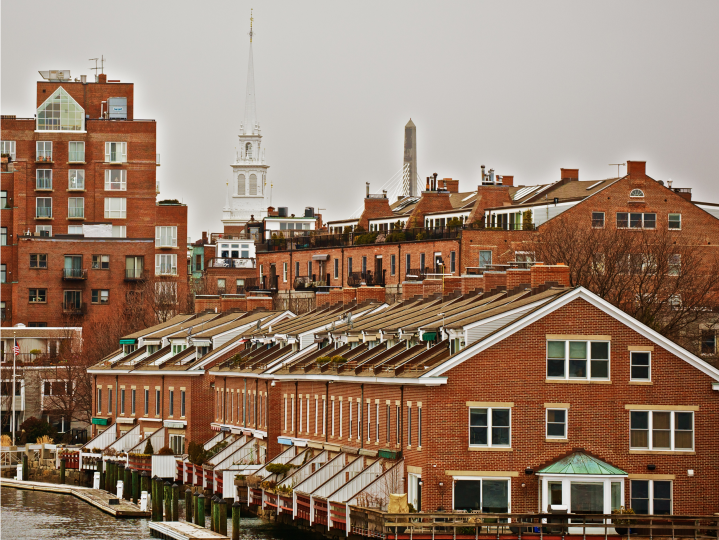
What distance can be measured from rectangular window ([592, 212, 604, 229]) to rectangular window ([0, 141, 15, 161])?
6421 cm

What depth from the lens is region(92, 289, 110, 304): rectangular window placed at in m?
145

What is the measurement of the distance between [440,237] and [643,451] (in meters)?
69.3

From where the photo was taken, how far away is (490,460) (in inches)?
2050

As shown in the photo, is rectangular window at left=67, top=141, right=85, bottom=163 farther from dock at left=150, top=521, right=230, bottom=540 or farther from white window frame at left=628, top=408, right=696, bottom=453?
white window frame at left=628, top=408, right=696, bottom=453

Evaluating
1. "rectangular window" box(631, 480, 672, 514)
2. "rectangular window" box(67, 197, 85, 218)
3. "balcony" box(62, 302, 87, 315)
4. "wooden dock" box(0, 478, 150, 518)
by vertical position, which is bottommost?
"wooden dock" box(0, 478, 150, 518)

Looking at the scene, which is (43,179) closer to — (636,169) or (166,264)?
A: (166,264)

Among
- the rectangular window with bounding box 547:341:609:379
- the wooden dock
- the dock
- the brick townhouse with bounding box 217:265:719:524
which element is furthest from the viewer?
the wooden dock

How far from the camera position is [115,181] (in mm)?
153625

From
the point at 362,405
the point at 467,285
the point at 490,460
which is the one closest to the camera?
the point at 490,460

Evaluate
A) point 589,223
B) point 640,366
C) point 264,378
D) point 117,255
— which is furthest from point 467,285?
point 117,255

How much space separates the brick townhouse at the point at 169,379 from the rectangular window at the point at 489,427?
3654 cm

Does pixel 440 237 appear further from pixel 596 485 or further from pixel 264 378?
pixel 596 485

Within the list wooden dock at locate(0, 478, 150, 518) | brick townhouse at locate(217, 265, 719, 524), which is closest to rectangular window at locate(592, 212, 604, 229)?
wooden dock at locate(0, 478, 150, 518)

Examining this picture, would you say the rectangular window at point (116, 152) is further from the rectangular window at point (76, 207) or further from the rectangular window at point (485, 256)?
the rectangular window at point (485, 256)
